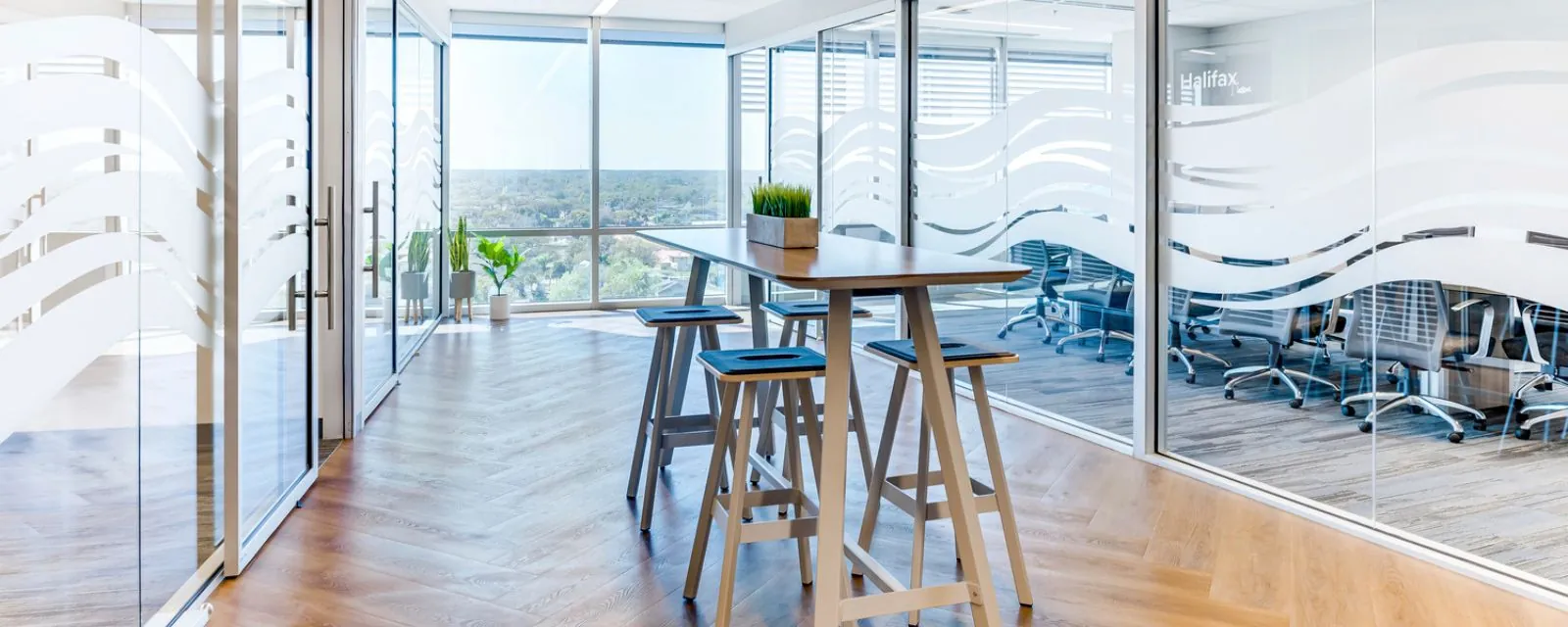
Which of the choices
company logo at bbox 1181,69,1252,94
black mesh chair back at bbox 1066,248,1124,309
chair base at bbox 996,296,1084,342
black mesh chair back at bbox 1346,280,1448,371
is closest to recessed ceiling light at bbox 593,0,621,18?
chair base at bbox 996,296,1084,342

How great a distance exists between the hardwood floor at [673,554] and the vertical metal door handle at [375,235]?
940 millimetres

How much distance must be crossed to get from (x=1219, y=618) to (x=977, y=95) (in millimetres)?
3570

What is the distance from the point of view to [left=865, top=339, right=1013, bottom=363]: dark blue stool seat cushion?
9.27ft

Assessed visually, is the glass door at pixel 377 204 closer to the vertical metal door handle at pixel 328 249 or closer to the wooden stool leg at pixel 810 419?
the vertical metal door handle at pixel 328 249

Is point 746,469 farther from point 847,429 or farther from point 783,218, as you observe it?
point 783,218

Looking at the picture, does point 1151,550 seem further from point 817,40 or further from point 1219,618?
point 817,40

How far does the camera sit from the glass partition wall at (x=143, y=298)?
1.85 m

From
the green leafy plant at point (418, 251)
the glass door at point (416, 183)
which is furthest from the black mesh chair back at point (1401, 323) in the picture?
the green leafy plant at point (418, 251)

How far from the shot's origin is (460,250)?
874cm

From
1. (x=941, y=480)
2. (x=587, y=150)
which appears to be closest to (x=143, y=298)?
(x=941, y=480)

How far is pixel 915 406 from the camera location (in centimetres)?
548

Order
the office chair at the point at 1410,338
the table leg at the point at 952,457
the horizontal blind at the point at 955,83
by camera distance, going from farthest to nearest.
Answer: the horizontal blind at the point at 955,83 < the office chair at the point at 1410,338 < the table leg at the point at 952,457

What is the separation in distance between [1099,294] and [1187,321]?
2.08 ft

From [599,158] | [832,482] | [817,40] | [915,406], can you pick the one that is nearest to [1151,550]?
[832,482]
